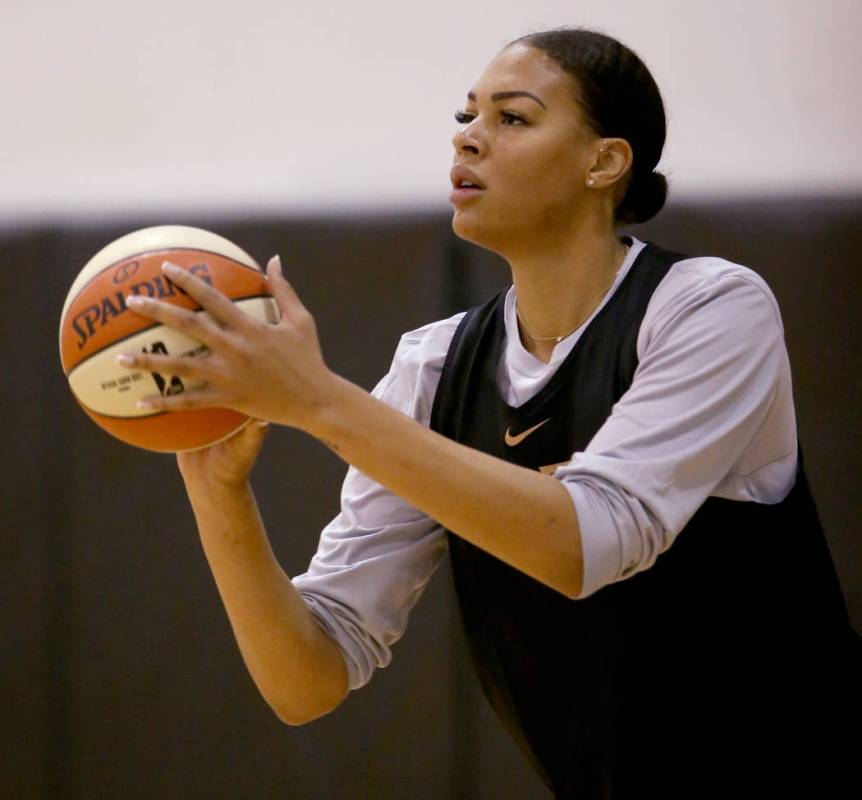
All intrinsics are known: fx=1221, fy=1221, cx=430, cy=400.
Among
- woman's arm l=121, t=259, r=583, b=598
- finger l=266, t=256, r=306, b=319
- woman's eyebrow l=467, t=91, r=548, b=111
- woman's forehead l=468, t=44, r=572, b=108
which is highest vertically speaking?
woman's forehead l=468, t=44, r=572, b=108

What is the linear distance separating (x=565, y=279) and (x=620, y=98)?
33 cm

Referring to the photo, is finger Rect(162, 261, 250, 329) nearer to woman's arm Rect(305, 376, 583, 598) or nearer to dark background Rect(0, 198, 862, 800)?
woman's arm Rect(305, 376, 583, 598)

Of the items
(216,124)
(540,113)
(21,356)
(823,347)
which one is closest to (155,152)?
(216,124)

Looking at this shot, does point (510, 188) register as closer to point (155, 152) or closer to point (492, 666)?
point (492, 666)

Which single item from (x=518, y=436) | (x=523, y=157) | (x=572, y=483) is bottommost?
(x=518, y=436)

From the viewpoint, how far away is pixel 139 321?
148 centimetres

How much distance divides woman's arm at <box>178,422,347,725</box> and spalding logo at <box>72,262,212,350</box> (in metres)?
0.28

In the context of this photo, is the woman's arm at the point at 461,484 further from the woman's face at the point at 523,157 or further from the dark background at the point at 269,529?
the dark background at the point at 269,529

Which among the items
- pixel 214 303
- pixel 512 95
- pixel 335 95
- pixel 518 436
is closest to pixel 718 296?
pixel 518 436

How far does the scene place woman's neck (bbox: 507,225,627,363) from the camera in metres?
1.99

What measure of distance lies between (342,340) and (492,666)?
4.26 ft

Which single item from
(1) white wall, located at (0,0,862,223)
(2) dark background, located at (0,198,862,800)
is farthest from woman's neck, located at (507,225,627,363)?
(1) white wall, located at (0,0,862,223)

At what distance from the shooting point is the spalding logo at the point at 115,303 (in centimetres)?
147

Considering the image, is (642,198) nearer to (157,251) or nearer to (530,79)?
(530,79)
